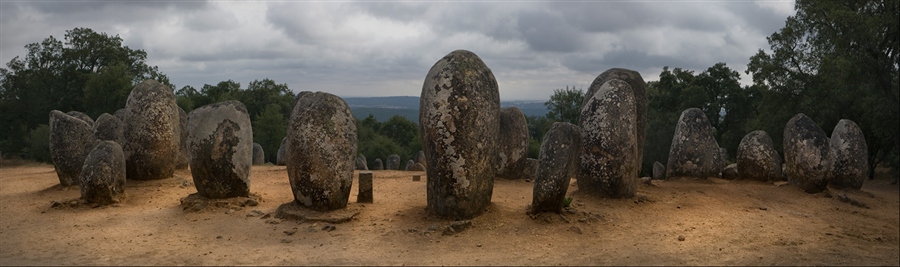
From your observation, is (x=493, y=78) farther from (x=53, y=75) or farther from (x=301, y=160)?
(x=53, y=75)

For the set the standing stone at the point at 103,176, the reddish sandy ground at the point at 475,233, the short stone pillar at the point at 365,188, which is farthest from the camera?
the standing stone at the point at 103,176

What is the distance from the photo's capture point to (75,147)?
15789 mm

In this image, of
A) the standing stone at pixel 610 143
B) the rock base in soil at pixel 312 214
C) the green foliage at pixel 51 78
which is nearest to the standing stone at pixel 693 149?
the standing stone at pixel 610 143

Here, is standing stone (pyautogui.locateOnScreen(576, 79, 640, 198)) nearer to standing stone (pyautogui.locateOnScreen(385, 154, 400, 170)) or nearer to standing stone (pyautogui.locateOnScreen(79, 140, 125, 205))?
standing stone (pyautogui.locateOnScreen(79, 140, 125, 205))

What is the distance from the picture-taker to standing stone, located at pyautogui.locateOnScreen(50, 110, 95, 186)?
15.6m

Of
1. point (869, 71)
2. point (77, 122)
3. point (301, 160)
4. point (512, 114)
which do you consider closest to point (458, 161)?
point (301, 160)

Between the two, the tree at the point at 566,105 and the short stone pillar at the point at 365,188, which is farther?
the tree at the point at 566,105

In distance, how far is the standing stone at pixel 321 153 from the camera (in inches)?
453

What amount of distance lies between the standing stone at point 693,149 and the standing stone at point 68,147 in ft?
50.7

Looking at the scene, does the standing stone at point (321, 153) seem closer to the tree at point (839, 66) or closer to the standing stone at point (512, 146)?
the standing stone at point (512, 146)

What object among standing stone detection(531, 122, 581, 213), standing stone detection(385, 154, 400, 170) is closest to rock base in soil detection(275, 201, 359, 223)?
standing stone detection(531, 122, 581, 213)

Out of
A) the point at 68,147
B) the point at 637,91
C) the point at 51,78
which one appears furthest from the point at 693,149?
the point at 51,78

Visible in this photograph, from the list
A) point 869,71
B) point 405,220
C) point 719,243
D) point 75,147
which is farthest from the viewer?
point 869,71

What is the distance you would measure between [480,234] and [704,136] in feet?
33.1
